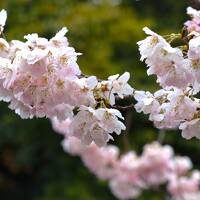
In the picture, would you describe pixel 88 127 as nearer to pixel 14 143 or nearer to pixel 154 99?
pixel 154 99

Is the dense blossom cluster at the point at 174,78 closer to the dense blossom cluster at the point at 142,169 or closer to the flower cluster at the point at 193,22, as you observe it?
the flower cluster at the point at 193,22

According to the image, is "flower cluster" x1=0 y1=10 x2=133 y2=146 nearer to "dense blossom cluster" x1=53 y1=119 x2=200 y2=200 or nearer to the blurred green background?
"dense blossom cluster" x1=53 y1=119 x2=200 y2=200

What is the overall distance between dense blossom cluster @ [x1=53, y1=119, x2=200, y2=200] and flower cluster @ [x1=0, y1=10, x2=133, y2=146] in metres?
2.68

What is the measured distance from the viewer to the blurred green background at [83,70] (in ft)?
18.7

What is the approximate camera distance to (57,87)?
118 centimetres

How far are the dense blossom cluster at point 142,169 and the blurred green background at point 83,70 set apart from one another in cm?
159

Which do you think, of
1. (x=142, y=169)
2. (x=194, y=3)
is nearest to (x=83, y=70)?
(x=142, y=169)

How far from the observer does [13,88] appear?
1.17m

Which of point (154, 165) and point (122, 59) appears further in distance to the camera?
point (122, 59)

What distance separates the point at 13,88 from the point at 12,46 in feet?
0.32

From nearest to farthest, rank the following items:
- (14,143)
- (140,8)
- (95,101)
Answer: (95,101)
(14,143)
(140,8)

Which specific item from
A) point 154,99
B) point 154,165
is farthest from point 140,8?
point 154,99

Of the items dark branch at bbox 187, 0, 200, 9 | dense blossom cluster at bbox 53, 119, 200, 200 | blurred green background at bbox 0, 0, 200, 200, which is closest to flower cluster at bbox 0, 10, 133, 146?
dark branch at bbox 187, 0, 200, 9

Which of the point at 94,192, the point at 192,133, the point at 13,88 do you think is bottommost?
the point at 94,192
